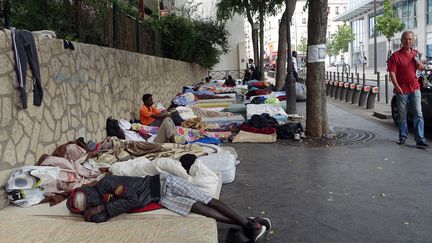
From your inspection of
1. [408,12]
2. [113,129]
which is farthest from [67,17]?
[408,12]

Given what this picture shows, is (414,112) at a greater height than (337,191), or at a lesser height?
greater

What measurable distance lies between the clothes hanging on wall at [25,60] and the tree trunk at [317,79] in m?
5.50

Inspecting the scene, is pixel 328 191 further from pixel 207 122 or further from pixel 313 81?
pixel 207 122

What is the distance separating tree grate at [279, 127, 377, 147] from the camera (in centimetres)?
894

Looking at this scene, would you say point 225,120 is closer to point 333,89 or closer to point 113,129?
point 113,129

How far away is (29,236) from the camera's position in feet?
12.9

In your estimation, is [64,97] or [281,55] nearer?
[64,97]

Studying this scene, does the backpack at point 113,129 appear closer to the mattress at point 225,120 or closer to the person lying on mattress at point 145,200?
the mattress at point 225,120

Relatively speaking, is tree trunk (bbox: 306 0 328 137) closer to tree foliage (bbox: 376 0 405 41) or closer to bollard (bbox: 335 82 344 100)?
bollard (bbox: 335 82 344 100)

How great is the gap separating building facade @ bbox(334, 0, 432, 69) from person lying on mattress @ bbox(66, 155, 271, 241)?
40.1 meters

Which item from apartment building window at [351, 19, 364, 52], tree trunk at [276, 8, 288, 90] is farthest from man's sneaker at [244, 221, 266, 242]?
apartment building window at [351, 19, 364, 52]

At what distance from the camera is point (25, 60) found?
5.64m

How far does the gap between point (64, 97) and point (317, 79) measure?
199 inches

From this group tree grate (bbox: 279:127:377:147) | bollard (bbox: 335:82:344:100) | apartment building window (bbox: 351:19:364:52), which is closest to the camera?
tree grate (bbox: 279:127:377:147)
